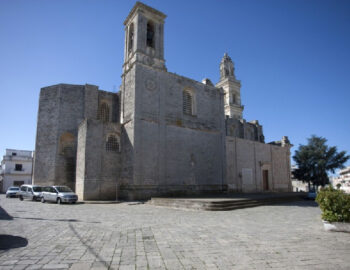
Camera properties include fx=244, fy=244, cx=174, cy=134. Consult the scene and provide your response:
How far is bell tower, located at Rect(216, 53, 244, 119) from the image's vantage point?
4197 cm

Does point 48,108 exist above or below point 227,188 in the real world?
above

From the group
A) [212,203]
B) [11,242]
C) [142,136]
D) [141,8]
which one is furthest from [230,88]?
[11,242]

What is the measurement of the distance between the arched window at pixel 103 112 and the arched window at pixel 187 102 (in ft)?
24.8

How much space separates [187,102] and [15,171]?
1369 inches

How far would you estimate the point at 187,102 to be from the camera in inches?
901

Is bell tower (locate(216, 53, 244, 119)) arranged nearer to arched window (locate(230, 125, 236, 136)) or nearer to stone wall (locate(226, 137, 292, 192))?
arched window (locate(230, 125, 236, 136))

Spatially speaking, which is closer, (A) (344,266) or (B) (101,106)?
(A) (344,266)

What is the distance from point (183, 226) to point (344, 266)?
4.32m

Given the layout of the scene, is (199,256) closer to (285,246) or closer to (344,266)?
(285,246)

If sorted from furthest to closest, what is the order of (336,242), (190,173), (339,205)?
(190,173)
(339,205)
(336,242)

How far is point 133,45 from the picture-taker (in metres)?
21.3

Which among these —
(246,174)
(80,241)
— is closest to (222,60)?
→ (246,174)

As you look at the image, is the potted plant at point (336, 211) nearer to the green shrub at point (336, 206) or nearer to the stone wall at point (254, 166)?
the green shrub at point (336, 206)

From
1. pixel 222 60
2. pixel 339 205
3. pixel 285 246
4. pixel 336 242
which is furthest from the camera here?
pixel 222 60
